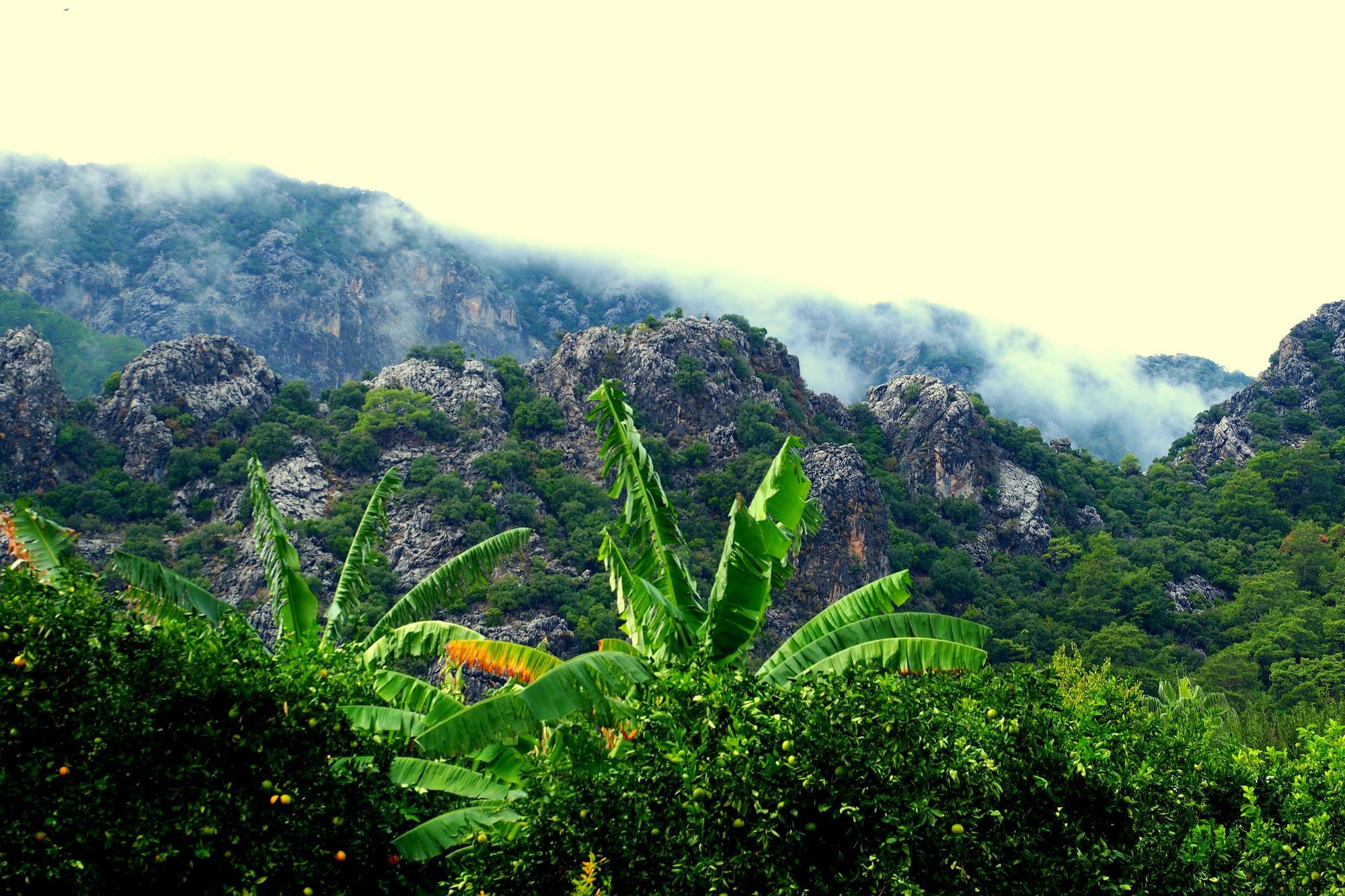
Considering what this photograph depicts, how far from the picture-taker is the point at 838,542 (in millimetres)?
56312

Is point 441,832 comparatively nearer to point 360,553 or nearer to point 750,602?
point 750,602

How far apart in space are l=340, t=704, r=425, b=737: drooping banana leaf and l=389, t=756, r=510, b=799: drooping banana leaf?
1.35 ft

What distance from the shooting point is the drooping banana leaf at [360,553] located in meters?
14.3

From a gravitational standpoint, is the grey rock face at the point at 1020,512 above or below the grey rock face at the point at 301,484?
above

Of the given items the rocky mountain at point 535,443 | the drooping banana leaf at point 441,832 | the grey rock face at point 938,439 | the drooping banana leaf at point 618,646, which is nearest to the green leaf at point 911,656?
the drooping banana leaf at point 618,646

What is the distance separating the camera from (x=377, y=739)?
27.8 feet

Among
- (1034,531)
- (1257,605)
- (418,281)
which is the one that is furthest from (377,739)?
(418,281)

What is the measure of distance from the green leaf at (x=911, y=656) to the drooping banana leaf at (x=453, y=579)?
5.45 meters

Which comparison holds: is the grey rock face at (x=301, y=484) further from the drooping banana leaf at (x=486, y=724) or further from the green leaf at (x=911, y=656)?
the drooping banana leaf at (x=486, y=724)

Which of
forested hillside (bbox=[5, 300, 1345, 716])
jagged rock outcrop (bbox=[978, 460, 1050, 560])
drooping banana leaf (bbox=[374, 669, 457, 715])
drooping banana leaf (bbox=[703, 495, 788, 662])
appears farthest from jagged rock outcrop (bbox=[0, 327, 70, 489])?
jagged rock outcrop (bbox=[978, 460, 1050, 560])

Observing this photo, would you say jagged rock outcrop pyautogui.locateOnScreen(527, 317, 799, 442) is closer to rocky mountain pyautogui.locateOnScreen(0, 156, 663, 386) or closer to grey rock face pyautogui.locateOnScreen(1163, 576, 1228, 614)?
grey rock face pyautogui.locateOnScreen(1163, 576, 1228, 614)

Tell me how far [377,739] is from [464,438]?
54.9m

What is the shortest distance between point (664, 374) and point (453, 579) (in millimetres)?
54966

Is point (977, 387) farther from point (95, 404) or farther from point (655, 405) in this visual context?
point (95, 404)
